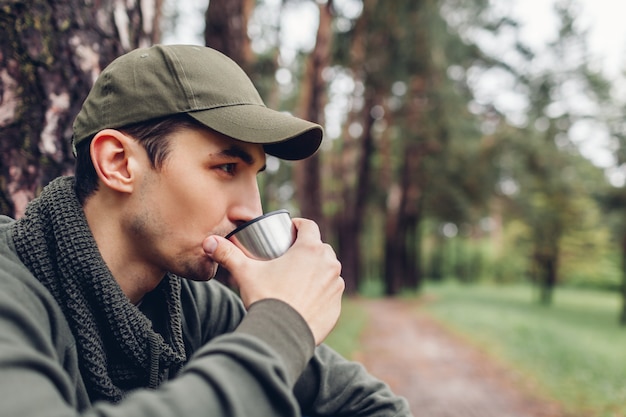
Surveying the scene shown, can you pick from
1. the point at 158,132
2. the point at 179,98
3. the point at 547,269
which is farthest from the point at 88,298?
the point at 547,269

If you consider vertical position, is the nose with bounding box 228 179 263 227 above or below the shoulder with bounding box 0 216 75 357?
above

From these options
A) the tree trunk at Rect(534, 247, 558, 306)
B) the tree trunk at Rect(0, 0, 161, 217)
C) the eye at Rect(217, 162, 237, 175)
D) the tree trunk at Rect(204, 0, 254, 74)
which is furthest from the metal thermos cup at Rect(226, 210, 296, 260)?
the tree trunk at Rect(534, 247, 558, 306)

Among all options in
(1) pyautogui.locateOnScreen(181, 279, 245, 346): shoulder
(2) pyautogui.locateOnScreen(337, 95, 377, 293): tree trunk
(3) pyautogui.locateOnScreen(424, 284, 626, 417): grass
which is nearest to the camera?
(1) pyautogui.locateOnScreen(181, 279, 245, 346): shoulder

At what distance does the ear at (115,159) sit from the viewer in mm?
1492

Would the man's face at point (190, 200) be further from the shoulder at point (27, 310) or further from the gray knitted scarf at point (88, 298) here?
the shoulder at point (27, 310)

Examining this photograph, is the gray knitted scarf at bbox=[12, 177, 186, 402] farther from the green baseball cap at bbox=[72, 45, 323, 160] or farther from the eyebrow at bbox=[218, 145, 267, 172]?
the eyebrow at bbox=[218, 145, 267, 172]

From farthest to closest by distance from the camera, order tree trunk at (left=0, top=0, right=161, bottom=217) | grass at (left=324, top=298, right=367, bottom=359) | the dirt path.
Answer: grass at (left=324, top=298, right=367, bottom=359) < the dirt path < tree trunk at (left=0, top=0, right=161, bottom=217)

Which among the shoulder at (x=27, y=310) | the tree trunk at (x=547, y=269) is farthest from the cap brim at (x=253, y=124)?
the tree trunk at (x=547, y=269)

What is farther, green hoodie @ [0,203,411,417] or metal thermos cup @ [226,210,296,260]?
metal thermos cup @ [226,210,296,260]

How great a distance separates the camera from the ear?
149 centimetres

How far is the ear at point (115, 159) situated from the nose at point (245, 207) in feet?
0.95

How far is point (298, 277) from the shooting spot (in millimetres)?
1312

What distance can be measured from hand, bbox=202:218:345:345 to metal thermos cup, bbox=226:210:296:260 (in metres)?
0.03

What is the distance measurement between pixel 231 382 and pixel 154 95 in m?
0.82
